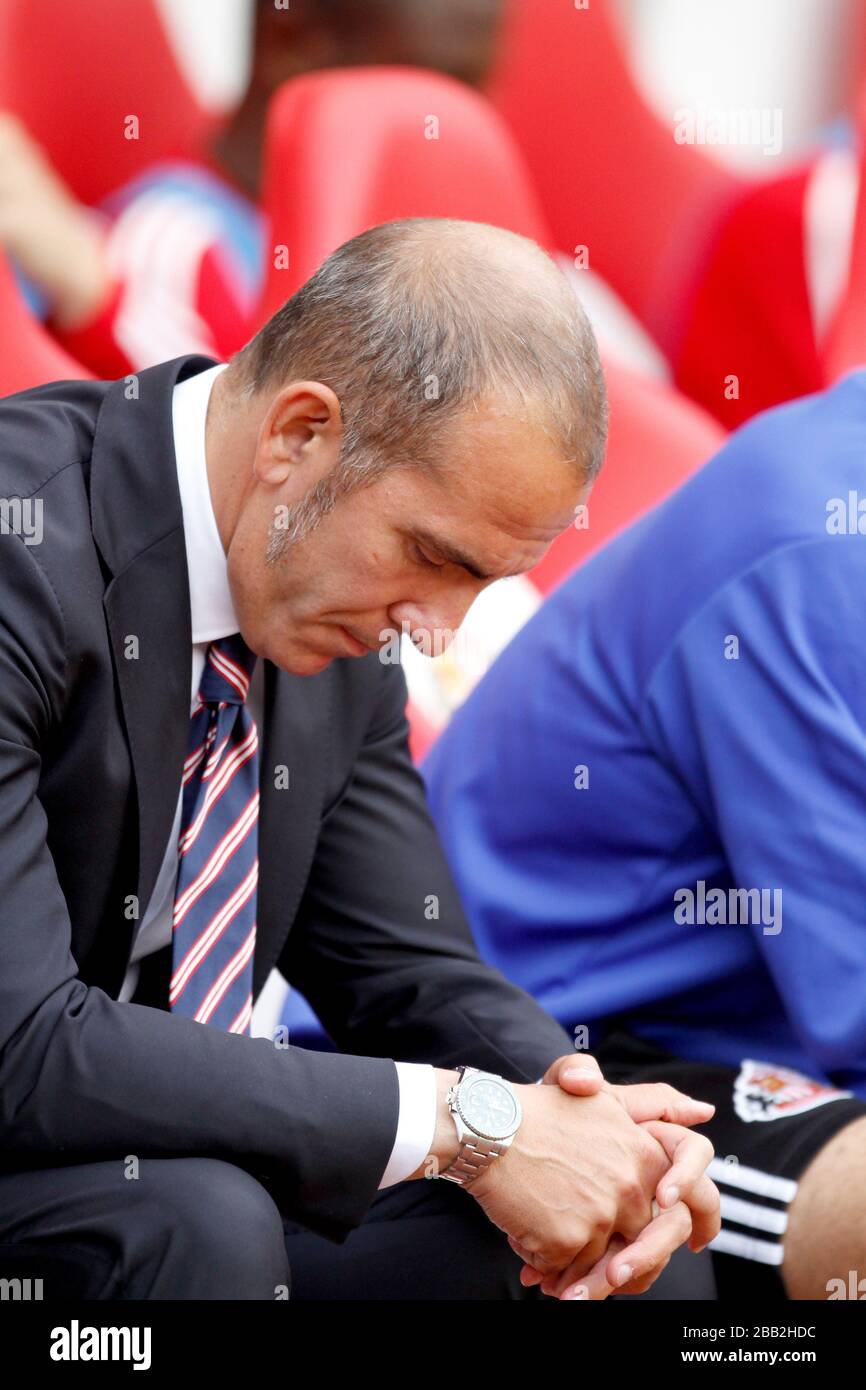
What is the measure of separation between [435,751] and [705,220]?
192 cm

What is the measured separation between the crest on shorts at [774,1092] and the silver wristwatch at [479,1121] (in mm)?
400

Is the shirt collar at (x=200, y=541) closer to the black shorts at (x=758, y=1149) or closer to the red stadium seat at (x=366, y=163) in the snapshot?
the black shorts at (x=758, y=1149)

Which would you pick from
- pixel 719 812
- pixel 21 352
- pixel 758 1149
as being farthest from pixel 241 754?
pixel 21 352

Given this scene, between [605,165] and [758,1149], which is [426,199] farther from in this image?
[758,1149]

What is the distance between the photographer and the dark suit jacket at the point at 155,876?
44.6 inches

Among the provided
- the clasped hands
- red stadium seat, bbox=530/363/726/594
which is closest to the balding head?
the clasped hands

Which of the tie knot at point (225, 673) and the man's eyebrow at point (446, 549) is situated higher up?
the man's eyebrow at point (446, 549)

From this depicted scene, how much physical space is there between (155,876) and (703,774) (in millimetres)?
559

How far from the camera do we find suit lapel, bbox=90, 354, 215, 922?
49.3 inches

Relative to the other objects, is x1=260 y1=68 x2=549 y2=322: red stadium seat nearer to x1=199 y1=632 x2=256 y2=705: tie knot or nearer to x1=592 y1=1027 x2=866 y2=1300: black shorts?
x1=199 y1=632 x2=256 y2=705: tie knot

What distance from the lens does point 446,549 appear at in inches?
49.4

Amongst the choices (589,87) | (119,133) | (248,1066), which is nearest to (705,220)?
(589,87)

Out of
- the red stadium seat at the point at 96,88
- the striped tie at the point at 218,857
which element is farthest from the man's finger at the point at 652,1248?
the red stadium seat at the point at 96,88

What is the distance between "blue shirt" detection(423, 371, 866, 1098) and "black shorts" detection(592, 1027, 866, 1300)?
4cm
